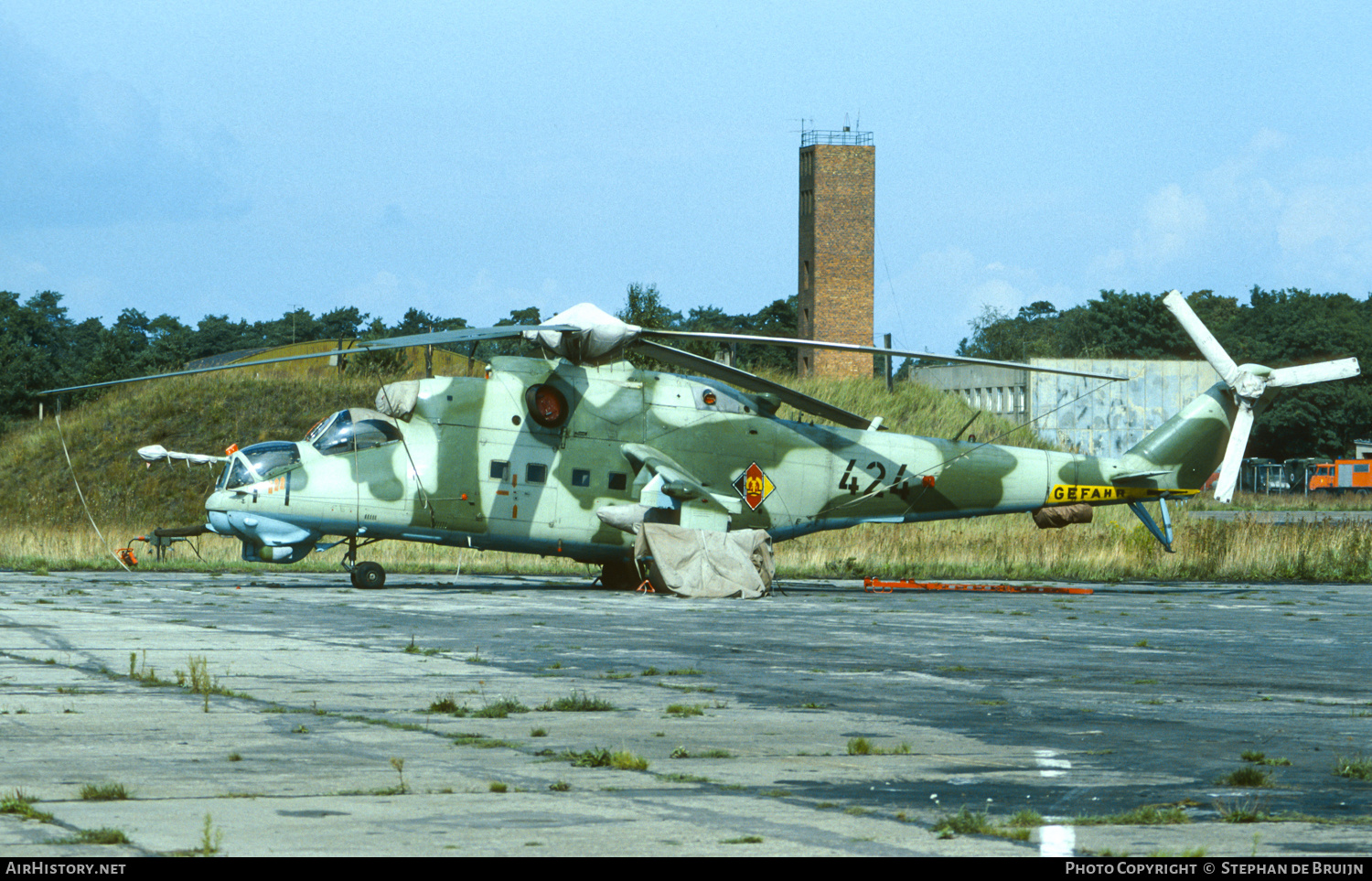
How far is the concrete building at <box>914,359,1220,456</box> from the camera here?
6881cm

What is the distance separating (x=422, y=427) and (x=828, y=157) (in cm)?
6464

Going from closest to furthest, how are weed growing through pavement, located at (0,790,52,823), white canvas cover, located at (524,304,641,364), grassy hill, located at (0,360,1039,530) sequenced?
weed growing through pavement, located at (0,790,52,823) < white canvas cover, located at (524,304,641,364) < grassy hill, located at (0,360,1039,530)

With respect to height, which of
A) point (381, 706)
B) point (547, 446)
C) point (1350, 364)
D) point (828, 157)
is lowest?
point (381, 706)

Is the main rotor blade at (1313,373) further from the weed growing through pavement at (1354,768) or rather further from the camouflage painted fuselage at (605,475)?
the weed growing through pavement at (1354,768)

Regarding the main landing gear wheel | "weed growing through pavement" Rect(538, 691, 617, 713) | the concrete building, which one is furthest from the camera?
the concrete building

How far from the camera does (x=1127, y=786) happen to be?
7488 mm

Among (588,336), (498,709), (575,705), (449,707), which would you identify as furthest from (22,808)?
(588,336)

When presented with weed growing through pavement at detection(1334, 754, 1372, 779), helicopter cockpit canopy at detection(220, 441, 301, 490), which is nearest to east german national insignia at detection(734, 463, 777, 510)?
helicopter cockpit canopy at detection(220, 441, 301, 490)

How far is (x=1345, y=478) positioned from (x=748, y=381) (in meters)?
63.9

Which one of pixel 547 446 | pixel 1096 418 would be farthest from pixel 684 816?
pixel 1096 418

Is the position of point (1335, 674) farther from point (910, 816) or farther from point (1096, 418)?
point (1096, 418)

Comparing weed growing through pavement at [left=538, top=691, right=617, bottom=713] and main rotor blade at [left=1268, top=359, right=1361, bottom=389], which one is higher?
main rotor blade at [left=1268, top=359, right=1361, bottom=389]

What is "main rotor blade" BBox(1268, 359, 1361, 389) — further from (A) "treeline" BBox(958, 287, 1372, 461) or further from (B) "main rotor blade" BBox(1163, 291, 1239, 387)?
(A) "treeline" BBox(958, 287, 1372, 461)

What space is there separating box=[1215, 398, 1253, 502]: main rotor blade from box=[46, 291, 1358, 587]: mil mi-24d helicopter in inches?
3.6
